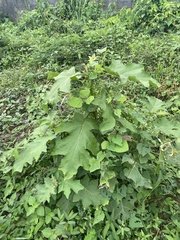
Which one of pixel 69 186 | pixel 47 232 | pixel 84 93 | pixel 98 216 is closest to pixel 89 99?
pixel 84 93

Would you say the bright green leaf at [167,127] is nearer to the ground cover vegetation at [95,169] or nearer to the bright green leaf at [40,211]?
the ground cover vegetation at [95,169]

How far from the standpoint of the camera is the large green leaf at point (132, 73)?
5.76 feet

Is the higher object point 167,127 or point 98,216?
point 167,127

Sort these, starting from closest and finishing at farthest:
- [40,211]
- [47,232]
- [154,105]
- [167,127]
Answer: [47,232] < [40,211] < [167,127] < [154,105]

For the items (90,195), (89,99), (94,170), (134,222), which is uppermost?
(89,99)

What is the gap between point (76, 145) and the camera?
170cm

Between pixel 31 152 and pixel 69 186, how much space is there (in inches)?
12.9

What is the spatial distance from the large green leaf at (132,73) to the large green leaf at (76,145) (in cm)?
35

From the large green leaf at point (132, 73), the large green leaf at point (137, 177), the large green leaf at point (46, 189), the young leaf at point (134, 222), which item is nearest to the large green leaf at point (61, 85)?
the large green leaf at point (132, 73)

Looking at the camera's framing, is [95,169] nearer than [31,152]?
Yes

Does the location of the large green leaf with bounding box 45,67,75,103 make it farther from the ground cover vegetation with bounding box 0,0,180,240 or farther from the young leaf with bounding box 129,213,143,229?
the young leaf with bounding box 129,213,143,229

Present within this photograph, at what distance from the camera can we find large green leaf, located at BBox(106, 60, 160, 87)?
1757 millimetres

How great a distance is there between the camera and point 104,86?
180 centimetres

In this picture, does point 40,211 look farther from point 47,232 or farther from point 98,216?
point 98,216
